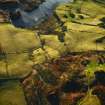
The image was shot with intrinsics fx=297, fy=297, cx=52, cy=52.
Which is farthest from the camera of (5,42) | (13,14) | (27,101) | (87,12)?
(87,12)

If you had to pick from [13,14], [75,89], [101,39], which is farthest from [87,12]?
[75,89]

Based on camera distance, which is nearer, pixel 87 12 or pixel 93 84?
pixel 93 84

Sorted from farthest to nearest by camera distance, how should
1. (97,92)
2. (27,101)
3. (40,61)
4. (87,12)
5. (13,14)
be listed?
(87,12), (13,14), (40,61), (97,92), (27,101)

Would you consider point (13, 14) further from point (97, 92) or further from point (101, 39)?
point (97, 92)

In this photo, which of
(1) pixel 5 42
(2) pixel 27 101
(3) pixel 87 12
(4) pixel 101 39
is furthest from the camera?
(3) pixel 87 12

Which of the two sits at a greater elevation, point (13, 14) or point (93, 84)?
point (13, 14)

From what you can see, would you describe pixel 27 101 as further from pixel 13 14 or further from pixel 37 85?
pixel 13 14

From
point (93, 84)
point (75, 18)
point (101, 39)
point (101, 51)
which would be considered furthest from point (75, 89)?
point (75, 18)
